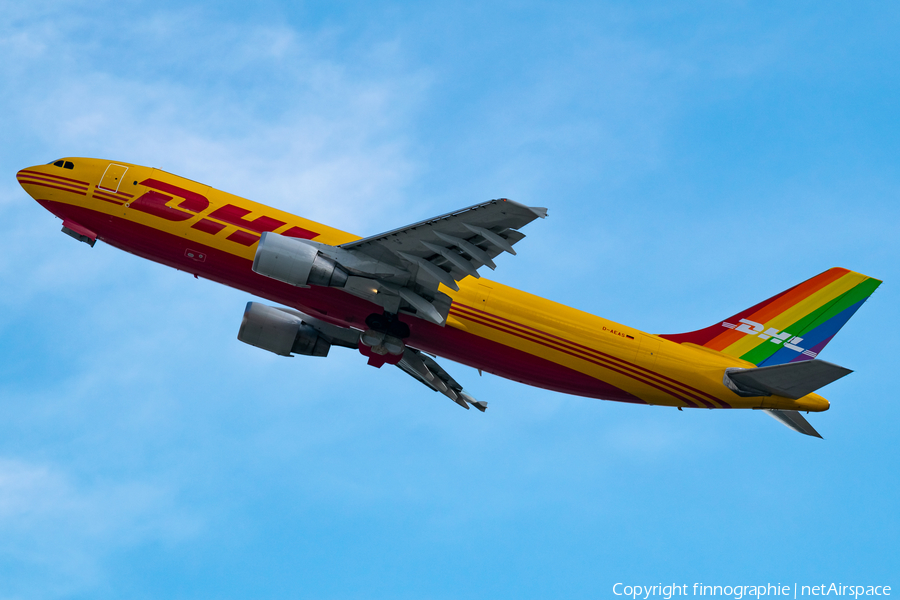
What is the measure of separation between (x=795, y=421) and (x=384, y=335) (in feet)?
51.0

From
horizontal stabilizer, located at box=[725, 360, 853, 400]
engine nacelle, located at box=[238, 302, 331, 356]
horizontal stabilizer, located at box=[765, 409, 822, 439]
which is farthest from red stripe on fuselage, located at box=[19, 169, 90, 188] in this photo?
horizontal stabilizer, located at box=[765, 409, 822, 439]

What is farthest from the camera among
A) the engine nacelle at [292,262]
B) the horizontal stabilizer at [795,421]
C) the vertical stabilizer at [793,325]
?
the vertical stabilizer at [793,325]

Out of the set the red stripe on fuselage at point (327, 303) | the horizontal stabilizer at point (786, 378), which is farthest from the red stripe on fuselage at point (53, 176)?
the horizontal stabilizer at point (786, 378)

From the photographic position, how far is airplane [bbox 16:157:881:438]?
2616cm

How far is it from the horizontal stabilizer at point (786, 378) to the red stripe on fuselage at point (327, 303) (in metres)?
3.60

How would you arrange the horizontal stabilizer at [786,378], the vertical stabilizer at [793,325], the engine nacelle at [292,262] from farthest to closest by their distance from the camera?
the vertical stabilizer at [793,325]
the horizontal stabilizer at [786,378]
the engine nacelle at [292,262]

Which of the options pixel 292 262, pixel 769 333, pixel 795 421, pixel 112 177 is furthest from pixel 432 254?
pixel 795 421

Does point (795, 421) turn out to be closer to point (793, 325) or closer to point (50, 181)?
point (793, 325)

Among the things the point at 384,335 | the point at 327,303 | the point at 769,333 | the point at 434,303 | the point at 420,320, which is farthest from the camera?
the point at 769,333

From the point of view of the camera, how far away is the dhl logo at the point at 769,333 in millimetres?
29797

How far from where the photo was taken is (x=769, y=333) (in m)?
30.0

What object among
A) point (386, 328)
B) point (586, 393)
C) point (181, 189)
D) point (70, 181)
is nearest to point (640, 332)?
point (586, 393)

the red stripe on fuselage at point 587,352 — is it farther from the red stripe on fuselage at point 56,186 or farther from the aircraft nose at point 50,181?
the aircraft nose at point 50,181

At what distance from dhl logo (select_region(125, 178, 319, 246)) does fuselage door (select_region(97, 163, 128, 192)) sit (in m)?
0.27
